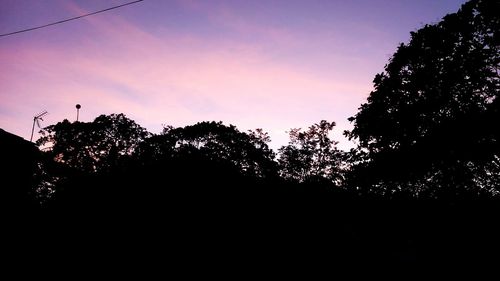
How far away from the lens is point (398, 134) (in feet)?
73.1

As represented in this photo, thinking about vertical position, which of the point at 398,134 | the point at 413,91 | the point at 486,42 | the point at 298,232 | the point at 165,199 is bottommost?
the point at 298,232

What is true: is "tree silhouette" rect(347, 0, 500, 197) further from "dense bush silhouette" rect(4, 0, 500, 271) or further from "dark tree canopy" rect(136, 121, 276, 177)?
"dark tree canopy" rect(136, 121, 276, 177)

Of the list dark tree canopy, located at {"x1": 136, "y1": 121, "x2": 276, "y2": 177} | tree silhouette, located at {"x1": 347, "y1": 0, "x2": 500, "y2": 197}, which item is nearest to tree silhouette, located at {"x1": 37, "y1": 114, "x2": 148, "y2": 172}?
dark tree canopy, located at {"x1": 136, "y1": 121, "x2": 276, "y2": 177}

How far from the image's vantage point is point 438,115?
70.4ft

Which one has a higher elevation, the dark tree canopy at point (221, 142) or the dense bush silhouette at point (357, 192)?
the dark tree canopy at point (221, 142)

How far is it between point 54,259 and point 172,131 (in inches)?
1343

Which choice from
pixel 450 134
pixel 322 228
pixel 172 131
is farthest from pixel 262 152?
pixel 322 228

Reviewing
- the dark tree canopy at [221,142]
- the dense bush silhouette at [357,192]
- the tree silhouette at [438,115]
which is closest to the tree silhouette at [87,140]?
the dark tree canopy at [221,142]

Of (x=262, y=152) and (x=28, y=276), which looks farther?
(x=262, y=152)

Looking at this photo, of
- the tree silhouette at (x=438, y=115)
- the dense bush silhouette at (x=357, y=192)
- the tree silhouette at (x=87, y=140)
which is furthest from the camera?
the tree silhouette at (x=87, y=140)

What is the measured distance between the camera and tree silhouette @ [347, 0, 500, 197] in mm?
19484

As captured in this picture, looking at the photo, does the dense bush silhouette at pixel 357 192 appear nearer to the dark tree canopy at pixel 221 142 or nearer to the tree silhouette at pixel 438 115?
the tree silhouette at pixel 438 115

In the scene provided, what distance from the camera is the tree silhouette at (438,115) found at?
767 inches

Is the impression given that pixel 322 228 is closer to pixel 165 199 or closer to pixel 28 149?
pixel 165 199
